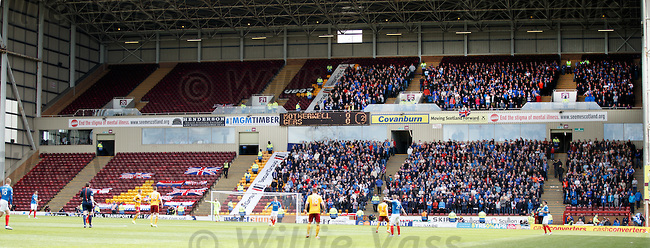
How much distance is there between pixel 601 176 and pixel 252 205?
2151cm

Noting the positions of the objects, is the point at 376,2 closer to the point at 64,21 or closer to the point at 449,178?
the point at 449,178

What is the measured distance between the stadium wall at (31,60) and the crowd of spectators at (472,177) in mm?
29758

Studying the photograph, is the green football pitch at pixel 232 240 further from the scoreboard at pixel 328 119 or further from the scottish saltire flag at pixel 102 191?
the scoreboard at pixel 328 119

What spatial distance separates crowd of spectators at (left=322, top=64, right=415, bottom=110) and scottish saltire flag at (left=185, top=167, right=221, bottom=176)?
9851mm

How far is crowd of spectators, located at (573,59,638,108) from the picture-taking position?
179ft

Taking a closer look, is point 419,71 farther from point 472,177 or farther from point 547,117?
point 472,177

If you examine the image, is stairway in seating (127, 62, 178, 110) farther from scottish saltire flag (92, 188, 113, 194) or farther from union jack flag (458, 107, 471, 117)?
union jack flag (458, 107, 471, 117)

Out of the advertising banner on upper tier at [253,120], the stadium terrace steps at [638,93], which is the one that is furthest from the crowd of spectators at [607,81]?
the advertising banner on upper tier at [253,120]

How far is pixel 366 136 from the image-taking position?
57.8 m

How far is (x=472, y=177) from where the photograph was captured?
159 feet

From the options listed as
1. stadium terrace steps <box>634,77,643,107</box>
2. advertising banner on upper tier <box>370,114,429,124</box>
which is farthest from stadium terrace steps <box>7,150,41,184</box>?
stadium terrace steps <box>634,77,643,107</box>

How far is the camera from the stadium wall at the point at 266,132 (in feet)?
177

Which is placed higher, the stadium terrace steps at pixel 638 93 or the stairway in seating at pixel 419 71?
the stairway in seating at pixel 419 71

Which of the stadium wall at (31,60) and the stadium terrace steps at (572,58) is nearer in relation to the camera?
the stadium wall at (31,60)
